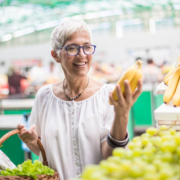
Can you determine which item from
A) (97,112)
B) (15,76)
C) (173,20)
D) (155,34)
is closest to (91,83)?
(97,112)

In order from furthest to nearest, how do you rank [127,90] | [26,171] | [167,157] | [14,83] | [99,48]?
[99,48] → [14,83] → [26,171] → [127,90] → [167,157]

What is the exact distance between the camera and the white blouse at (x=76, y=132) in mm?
1365

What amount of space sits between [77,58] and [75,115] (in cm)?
34

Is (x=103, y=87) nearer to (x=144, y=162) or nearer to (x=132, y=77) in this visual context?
(x=132, y=77)

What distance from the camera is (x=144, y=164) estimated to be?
0.63 meters

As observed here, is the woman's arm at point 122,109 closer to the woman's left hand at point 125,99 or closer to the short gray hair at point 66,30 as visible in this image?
the woman's left hand at point 125,99

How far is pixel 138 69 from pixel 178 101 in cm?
42

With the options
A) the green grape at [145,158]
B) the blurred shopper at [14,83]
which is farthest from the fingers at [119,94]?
the blurred shopper at [14,83]

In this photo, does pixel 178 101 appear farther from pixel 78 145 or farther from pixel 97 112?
pixel 78 145

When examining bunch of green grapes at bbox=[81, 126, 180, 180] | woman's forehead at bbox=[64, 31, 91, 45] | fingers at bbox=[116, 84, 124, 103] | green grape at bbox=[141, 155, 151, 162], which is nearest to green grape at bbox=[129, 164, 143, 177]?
bunch of green grapes at bbox=[81, 126, 180, 180]

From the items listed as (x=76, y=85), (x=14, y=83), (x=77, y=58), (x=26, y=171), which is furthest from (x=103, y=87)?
(x=14, y=83)

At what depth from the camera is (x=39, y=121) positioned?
5.12ft

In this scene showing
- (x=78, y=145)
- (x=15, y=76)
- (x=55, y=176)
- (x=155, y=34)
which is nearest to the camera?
(x=55, y=176)

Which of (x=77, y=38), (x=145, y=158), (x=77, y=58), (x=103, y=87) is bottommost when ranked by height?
(x=145, y=158)
